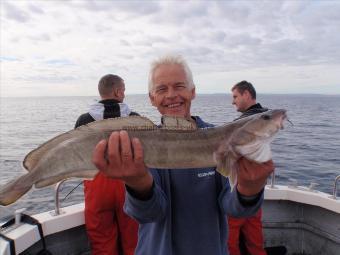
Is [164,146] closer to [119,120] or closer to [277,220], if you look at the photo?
[119,120]

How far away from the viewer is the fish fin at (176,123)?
3.15 metres

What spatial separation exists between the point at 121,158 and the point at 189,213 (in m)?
0.90

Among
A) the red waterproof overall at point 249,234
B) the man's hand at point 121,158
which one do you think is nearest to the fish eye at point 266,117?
the man's hand at point 121,158

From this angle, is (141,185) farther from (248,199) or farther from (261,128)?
(261,128)

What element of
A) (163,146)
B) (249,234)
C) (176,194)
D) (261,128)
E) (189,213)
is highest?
(261,128)

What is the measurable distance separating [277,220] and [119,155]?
5475mm

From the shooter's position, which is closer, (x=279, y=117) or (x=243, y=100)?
(x=279, y=117)

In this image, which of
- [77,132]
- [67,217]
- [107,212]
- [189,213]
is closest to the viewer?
[77,132]

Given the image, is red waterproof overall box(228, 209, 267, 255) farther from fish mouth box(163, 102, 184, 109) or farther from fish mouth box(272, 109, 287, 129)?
fish mouth box(272, 109, 287, 129)

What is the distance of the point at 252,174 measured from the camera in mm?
2891

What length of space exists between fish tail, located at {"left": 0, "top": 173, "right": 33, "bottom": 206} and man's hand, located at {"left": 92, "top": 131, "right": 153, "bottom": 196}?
22.7 inches

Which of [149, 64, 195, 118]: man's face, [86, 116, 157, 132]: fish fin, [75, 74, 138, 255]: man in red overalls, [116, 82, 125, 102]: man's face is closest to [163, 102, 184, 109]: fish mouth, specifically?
[149, 64, 195, 118]: man's face

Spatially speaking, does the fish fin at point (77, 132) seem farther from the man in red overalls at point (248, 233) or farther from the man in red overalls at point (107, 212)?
the man in red overalls at point (248, 233)

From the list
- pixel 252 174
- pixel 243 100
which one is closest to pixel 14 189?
pixel 252 174
